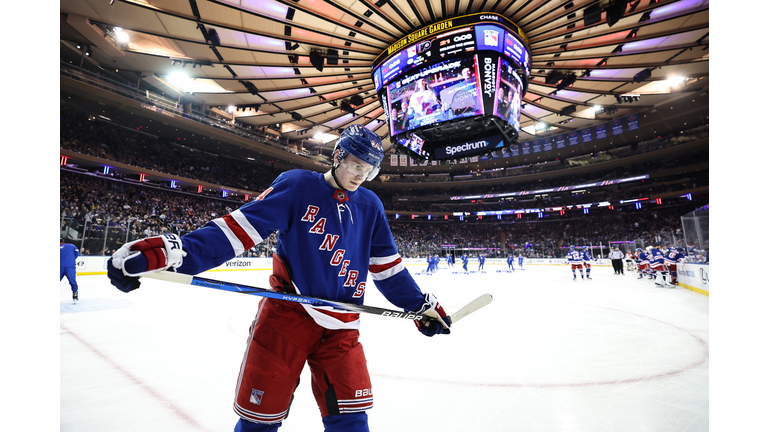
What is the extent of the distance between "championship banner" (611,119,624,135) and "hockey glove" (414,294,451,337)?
28109mm

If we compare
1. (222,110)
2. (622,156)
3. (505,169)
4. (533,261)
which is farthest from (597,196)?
(222,110)

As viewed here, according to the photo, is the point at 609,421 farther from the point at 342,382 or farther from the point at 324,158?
the point at 324,158

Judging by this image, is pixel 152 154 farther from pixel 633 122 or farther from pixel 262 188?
pixel 633 122

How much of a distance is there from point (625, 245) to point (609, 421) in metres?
24.0

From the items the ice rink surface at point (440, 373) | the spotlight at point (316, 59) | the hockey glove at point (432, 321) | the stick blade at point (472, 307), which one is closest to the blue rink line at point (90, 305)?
the ice rink surface at point (440, 373)

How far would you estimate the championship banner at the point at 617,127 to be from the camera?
23913 mm

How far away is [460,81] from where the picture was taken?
359 inches

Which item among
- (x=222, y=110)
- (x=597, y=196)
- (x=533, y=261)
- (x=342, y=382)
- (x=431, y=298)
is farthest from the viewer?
(x=597, y=196)

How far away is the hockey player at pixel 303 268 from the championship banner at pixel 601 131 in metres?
29.1

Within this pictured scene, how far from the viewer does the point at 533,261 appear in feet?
87.7

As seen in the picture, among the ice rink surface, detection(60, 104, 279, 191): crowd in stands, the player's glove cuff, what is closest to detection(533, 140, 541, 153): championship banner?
detection(60, 104, 279, 191): crowd in stands
